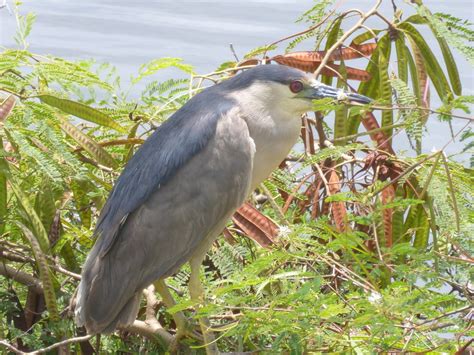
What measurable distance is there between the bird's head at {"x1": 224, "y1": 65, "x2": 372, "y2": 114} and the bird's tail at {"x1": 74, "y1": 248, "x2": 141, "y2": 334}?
0.69m

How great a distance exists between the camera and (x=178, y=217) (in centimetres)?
307

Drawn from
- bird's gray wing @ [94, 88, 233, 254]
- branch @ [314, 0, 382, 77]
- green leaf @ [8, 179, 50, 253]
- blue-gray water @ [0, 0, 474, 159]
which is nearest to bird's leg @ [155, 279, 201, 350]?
bird's gray wing @ [94, 88, 233, 254]

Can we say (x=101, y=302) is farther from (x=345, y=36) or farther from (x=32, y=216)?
(x=345, y=36)

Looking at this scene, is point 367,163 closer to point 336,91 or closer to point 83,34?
point 336,91

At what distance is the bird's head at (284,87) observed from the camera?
3.12 meters

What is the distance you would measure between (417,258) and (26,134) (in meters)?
1.21

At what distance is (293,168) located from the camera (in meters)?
3.65

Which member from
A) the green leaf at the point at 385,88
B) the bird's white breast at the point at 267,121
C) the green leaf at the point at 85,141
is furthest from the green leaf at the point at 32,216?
the green leaf at the point at 385,88

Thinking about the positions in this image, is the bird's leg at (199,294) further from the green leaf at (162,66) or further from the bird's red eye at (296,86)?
the green leaf at (162,66)

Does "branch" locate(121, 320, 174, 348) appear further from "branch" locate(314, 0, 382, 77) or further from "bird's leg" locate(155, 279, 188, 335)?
"branch" locate(314, 0, 382, 77)

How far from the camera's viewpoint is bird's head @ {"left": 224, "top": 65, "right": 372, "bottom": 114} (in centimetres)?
312

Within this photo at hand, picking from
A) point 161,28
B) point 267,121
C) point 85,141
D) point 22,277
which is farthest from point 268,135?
point 161,28

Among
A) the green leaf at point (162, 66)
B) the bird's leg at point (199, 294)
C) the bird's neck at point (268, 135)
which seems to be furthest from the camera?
the green leaf at point (162, 66)

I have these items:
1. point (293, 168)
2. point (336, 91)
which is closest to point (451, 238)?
point (336, 91)
